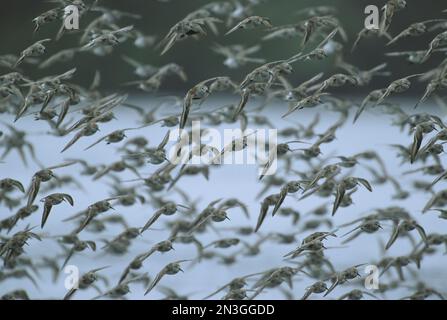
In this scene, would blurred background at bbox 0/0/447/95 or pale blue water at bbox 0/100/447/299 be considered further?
blurred background at bbox 0/0/447/95

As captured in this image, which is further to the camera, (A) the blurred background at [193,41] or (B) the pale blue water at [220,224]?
(A) the blurred background at [193,41]

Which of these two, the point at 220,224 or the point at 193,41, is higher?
the point at 193,41

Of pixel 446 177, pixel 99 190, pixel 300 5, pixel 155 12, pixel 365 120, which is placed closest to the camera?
pixel 446 177

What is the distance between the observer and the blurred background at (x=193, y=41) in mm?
9883

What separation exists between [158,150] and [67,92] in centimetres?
71

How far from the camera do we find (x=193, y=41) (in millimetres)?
11352

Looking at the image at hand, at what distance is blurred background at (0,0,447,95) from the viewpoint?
9.88 m

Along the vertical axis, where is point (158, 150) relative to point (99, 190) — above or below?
below

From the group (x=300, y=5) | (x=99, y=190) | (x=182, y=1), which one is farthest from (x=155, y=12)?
(x=99, y=190)

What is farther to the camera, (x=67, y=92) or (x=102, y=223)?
(x=102, y=223)

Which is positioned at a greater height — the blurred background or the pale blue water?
the blurred background

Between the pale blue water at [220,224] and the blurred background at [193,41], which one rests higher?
the blurred background at [193,41]

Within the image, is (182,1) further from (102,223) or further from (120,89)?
(102,223)

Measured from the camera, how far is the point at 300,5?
32.4 feet
